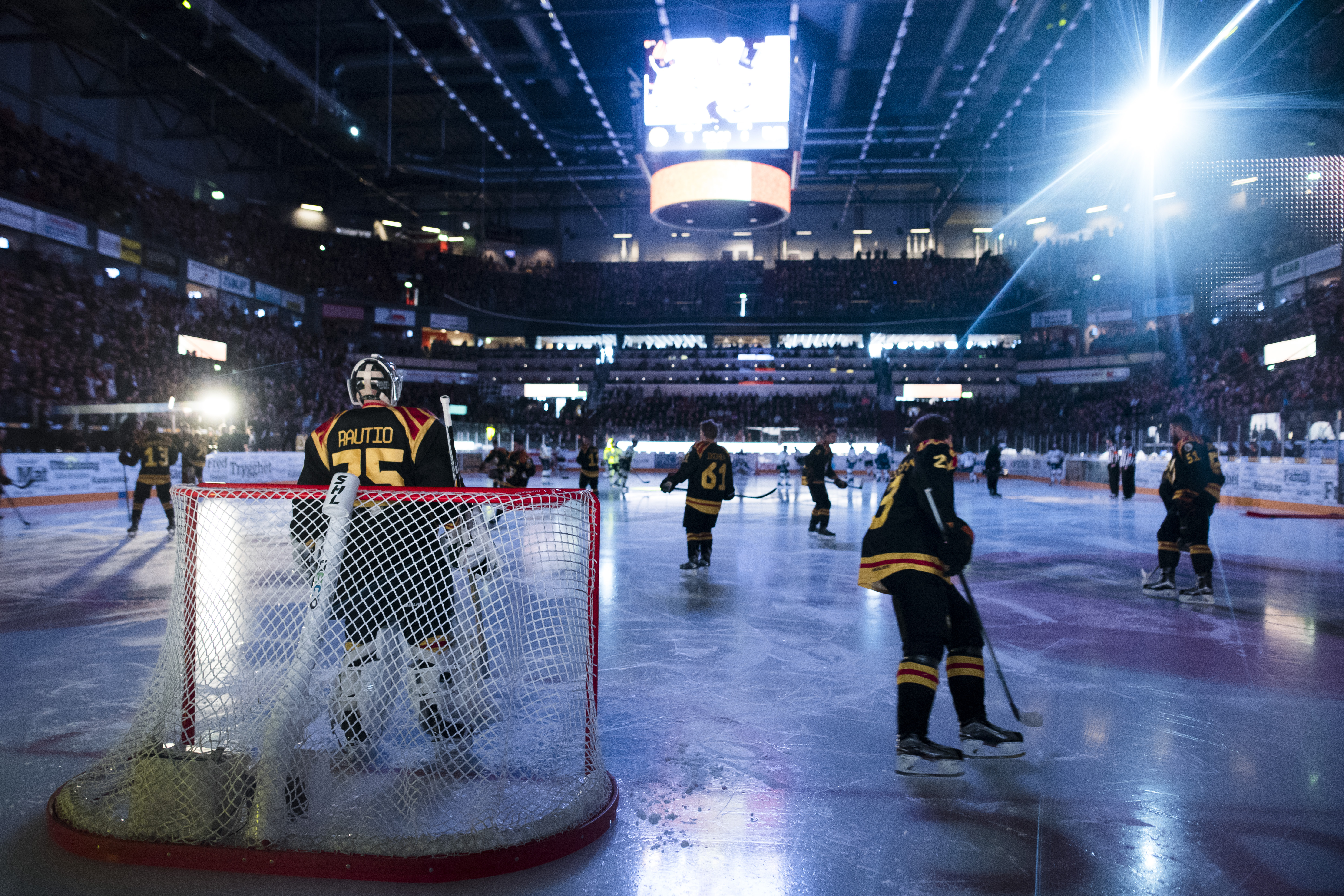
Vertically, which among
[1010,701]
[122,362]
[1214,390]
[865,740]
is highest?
[1214,390]

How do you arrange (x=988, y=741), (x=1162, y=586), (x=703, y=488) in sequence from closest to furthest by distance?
(x=988, y=741) < (x=1162, y=586) < (x=703, y=488)

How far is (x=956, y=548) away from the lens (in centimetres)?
314

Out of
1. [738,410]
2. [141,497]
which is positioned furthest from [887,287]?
[141,497]

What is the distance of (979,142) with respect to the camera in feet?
98.5

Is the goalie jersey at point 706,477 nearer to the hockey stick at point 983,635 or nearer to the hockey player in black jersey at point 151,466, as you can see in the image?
the hockey stick at point 983,635

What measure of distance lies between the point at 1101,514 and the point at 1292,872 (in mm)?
13624

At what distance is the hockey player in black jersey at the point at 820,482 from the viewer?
10758mm

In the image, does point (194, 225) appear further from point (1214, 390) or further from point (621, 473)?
point (1214, 390)

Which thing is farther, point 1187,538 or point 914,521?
point 1187,538

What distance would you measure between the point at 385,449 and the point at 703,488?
5.21m

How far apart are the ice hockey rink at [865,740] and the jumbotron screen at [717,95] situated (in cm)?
1190

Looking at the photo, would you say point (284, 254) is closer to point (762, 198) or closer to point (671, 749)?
point (762, 198)

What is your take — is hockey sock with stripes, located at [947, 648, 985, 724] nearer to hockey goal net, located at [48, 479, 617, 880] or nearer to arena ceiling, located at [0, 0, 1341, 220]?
hockey goal net, located at [48, 479, 617, 880]

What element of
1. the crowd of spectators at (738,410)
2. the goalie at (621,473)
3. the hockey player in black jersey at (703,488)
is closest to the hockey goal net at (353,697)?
the hockey player in black jersey at (703,488)
